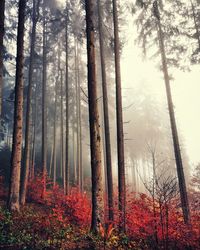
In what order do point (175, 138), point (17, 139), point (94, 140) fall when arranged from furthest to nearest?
point (175, 138)
point (17, 139)
point (94, 140)

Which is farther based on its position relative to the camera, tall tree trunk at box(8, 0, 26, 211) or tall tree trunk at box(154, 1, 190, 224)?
tall tree trunk at box(154, 1, 190, 224)

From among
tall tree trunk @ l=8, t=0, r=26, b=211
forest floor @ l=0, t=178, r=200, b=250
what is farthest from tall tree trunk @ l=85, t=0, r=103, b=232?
tall tree trunk @ l=8, t=0, r=26, b=211

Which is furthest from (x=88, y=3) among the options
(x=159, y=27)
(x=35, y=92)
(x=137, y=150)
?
(x=137, y=150)

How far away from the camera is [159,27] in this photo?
1429 centimetres

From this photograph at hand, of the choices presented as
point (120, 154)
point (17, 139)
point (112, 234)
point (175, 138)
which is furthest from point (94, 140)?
point (175, 138)

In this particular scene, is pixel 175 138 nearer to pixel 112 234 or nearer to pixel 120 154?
pixel 120 154

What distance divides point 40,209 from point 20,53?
28.9 ft

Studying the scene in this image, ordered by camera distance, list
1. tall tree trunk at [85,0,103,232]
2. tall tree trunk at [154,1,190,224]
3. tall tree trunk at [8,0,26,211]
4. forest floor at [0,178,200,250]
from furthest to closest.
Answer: tall tree trunk at [154,1,190,224] → tall tree trunk at [8,0,26,211] → tall tree trunk at [85,0,103,232] → forest floor at [0,178,200,250]

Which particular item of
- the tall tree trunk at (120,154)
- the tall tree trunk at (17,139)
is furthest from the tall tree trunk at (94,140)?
the tall tree trunk at (17,139)

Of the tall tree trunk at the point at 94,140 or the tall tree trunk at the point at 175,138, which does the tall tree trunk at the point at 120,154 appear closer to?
the tall tree trunk at the point at 94,140

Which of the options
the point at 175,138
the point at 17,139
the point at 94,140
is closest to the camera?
the point at 94,140

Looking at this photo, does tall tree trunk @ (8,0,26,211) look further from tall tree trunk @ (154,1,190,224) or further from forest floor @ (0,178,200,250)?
tall tree trunk @ (154,1,190,224)

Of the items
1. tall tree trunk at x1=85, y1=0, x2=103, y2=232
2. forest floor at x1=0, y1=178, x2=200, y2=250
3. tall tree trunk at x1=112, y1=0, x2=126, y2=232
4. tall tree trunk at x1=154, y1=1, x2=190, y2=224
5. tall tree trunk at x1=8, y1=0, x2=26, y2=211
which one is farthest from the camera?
tall tree trunk at x1=154, y1=1, x2=190, y2=224

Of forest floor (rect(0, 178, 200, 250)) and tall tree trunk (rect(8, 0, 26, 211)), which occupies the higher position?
tall tree trunk (rect(8, 0, 26, 211))
